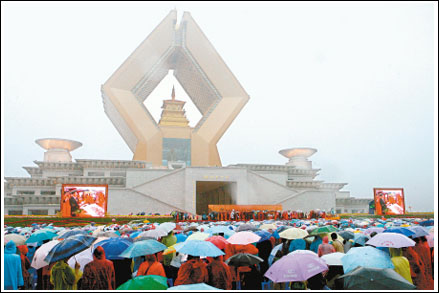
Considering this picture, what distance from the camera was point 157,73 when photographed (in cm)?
3525

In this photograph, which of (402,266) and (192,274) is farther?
(402,266)

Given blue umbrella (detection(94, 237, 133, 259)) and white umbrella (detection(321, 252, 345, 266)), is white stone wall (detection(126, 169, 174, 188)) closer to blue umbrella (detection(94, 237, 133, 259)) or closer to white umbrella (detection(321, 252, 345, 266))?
blue umbrella (detection(94, 237, 133, 259))

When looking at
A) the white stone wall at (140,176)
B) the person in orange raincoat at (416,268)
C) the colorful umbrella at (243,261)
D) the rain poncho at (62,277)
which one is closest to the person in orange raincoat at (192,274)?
the colorful umbrella at (243,261)

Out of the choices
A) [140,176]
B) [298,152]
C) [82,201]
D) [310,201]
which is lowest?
[82,201]

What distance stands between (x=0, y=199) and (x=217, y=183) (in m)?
25.5

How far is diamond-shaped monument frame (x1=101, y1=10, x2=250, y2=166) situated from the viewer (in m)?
30.7

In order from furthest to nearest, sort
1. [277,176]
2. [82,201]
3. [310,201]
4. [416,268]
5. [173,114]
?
[173,114] < [277,176] < [310,201] < [82,201] < [416,268]

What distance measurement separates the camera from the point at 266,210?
855 inches

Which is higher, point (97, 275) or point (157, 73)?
point (157, 73)

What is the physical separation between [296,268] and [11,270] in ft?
11.3

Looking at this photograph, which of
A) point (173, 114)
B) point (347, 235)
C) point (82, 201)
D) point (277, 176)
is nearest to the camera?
point (347, 235)

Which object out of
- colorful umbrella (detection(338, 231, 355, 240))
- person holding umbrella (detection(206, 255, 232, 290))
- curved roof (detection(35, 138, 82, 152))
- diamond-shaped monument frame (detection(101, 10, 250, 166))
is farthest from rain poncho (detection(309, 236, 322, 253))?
curved roof (detection(35, 138, 82, 152))

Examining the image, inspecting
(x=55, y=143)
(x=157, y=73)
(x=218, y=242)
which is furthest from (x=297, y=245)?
(x=55, y=143)

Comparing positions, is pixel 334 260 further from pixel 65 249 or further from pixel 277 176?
pixel 277 176
